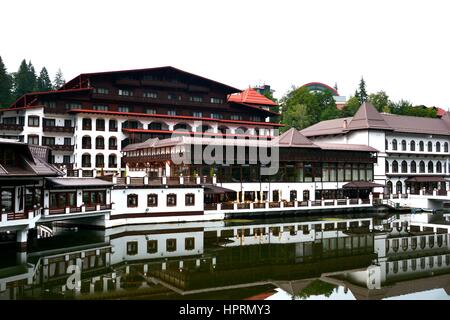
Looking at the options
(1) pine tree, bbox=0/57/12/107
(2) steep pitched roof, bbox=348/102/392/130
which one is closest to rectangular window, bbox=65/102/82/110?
(2) steep pitched roof, bbox=348/102/392/130

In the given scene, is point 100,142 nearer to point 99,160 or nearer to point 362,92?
point 99,160

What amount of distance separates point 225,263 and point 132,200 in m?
16.2

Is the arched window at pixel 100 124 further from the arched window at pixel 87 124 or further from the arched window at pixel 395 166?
the arched window at pixel 395 166

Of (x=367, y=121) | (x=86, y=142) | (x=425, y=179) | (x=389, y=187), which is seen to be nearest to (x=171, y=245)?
(x=86, y=142)

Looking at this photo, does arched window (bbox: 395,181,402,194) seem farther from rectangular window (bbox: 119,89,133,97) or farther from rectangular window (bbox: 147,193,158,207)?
rectangular window (bbox: 119,89,133,97)

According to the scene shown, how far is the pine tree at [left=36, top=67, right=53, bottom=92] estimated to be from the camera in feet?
340

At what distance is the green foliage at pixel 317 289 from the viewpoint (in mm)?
20031

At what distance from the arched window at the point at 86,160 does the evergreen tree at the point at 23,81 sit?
47983mm

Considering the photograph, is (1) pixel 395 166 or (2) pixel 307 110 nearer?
(1) pixel 395 166

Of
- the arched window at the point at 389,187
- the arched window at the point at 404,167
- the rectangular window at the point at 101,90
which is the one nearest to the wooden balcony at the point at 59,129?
the rectangular window at the point at 101,90

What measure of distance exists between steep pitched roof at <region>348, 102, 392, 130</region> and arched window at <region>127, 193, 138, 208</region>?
117 feet

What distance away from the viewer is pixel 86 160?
56781 millimetres

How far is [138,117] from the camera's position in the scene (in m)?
59.5

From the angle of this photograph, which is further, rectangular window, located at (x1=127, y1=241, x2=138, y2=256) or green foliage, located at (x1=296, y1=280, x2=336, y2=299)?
rectangular window, located at (x1=127, y1=241, x2=138, y2=256)
